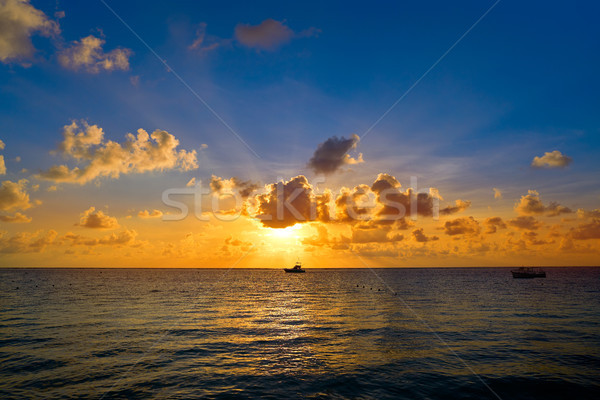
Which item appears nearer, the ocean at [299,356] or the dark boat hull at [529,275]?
the ocean at [299,356]

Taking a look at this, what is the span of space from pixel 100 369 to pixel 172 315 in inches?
1118

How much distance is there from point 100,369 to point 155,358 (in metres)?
4.61

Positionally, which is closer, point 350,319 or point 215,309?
point 350,319

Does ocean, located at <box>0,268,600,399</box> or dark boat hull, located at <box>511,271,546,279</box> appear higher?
ocean, located at <box>0,268,600,399</box>

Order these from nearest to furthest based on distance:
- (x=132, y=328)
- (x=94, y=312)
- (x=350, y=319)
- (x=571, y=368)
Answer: (x=571, y=368) < (x=132, y=328) < (x=350, y=319) < (x=94, y=312)

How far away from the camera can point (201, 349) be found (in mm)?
33812

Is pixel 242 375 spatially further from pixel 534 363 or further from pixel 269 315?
pixel 269 315

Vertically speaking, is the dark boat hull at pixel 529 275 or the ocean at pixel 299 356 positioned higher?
the ocean at pixel 299 356

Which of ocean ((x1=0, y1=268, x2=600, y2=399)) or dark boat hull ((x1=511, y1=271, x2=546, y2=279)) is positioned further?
dark boat hull ((x1=511, y1=271, x2=546, y2=279))

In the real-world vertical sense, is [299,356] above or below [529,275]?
above

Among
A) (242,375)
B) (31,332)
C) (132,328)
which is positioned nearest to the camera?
(242,375)

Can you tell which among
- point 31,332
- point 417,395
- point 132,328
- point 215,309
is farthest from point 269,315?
point 417,395

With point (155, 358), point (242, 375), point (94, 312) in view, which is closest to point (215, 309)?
point (94, 312)

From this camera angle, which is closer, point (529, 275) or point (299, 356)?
point (299, 356)
